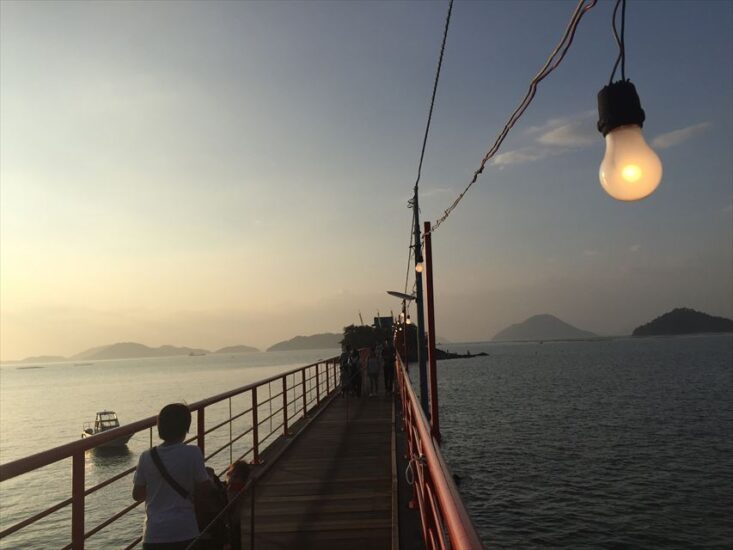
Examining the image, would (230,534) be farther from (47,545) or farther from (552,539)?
(47,545)

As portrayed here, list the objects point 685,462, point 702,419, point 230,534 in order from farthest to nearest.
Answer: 1. point 702,419
2. point 685,462
3. point 230,534

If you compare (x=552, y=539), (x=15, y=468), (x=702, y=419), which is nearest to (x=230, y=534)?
(x=15, y=468)

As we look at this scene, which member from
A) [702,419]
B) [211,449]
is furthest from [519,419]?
[211,449]

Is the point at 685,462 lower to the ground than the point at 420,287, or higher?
lower

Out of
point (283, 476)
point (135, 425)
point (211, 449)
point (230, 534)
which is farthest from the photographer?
point (211, 449)

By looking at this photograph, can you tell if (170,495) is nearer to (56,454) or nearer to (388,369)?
(56,454)

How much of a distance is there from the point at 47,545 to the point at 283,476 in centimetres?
1438

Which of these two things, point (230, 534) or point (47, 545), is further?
point (47, 545)

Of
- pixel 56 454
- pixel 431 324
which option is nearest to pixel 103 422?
pixel 431 324

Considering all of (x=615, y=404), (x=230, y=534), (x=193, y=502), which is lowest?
(x=615, y=404)

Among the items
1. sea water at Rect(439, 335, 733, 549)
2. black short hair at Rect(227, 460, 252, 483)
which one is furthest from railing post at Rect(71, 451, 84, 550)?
sea water at Rect(439, 335, 733, 549)

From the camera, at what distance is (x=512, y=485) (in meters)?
20.4

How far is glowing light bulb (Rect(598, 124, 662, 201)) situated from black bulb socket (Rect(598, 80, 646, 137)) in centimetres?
2

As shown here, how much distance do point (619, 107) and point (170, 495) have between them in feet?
10.4
